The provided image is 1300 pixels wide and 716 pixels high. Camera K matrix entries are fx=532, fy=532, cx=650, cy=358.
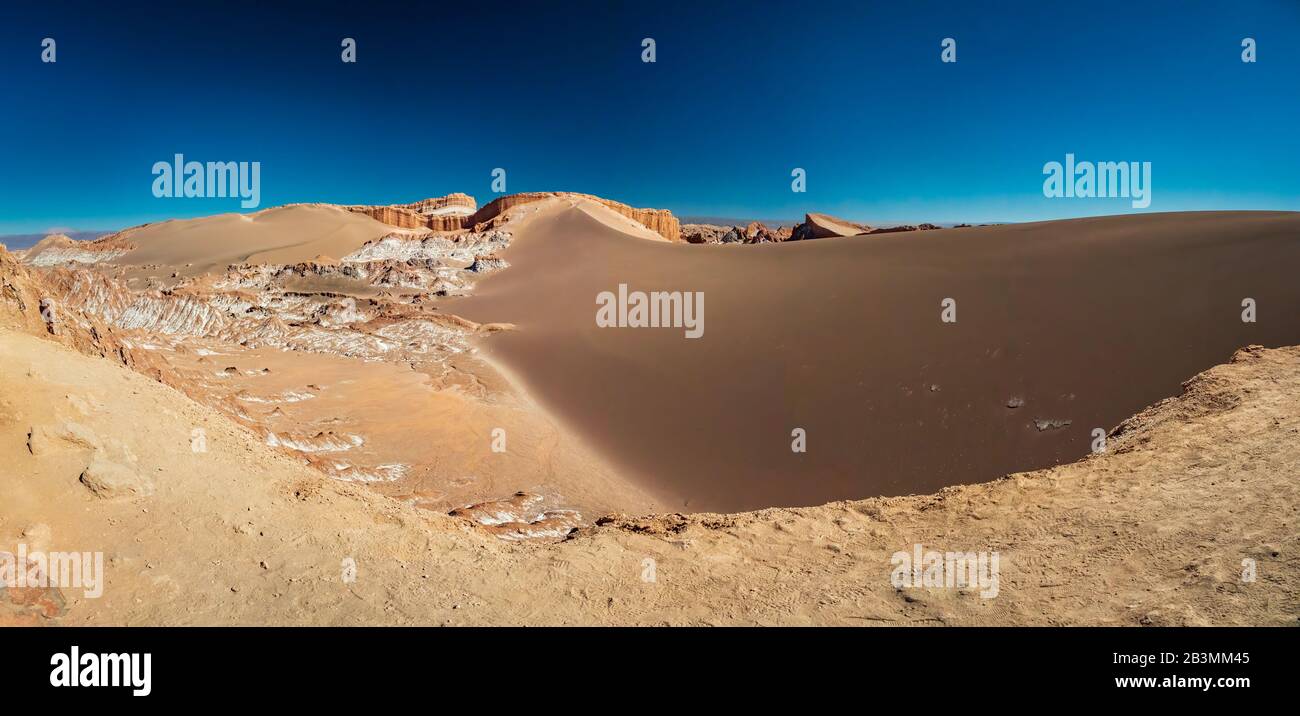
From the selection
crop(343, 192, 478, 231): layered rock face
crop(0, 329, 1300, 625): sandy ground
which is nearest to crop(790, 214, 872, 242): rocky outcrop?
crop(343, 192, 478, 231): layered rock face

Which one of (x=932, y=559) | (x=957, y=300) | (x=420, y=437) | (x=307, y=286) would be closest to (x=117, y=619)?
(x=932, y=559)

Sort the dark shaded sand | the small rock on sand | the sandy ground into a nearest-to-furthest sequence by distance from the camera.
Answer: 1. the sandy ground
2. the small rock on sand
3. the dark shaded sand

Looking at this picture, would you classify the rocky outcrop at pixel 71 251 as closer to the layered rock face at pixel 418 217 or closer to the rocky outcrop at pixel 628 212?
the layered rock face at pixel 418 217

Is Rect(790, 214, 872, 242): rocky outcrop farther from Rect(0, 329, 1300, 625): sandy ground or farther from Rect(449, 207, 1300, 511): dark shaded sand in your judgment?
Rect(0, 329, 1300, 625): sandy ground

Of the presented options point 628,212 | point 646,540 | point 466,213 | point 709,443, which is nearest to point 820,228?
point 628,212

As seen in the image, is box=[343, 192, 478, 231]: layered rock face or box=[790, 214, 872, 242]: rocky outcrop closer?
box=[790, 214, 872, 242]: rocky outcrop

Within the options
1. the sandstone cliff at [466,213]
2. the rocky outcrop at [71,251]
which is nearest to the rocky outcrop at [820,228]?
the sandstone cliff at [466,213]
